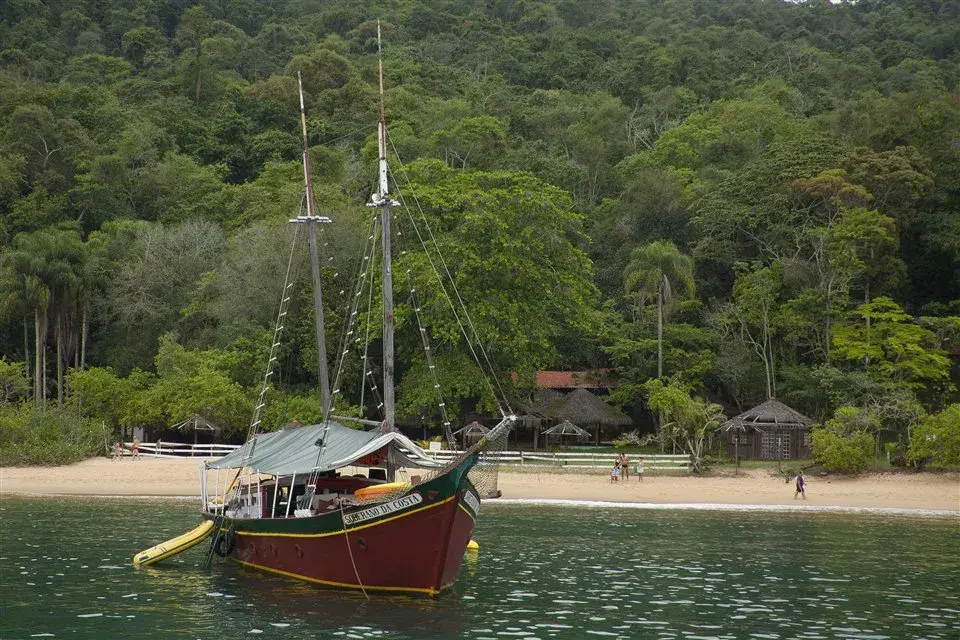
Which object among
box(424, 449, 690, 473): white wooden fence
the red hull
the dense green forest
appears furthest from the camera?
the dense green forest

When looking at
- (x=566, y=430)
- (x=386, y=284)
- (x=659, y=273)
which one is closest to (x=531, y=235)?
(x=659, y=273)

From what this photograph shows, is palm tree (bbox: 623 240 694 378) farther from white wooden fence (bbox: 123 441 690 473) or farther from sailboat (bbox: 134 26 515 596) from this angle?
sailboat (bbox: 134 26 515 596)

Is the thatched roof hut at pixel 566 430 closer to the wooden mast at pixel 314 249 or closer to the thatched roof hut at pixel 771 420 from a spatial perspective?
the thatched roof hut at pixel 771 420

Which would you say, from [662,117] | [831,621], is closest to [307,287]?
[831,621]

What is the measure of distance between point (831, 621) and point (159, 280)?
53161mm

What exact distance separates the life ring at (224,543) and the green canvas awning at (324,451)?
1735mm

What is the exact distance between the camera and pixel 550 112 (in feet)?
310

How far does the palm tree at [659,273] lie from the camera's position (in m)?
56.4

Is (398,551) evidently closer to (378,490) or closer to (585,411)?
(378,490)

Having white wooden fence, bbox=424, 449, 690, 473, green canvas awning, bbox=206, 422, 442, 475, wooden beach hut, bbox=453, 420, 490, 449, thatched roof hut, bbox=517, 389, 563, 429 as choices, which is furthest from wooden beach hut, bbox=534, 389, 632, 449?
green canvas awning, bbox=206, 422, 442, 475

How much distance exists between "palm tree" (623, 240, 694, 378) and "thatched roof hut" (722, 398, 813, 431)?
246 inches

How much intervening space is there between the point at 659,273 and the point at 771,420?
997 cm

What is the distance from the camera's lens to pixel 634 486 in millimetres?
46062

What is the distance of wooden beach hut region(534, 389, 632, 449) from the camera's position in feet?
183
